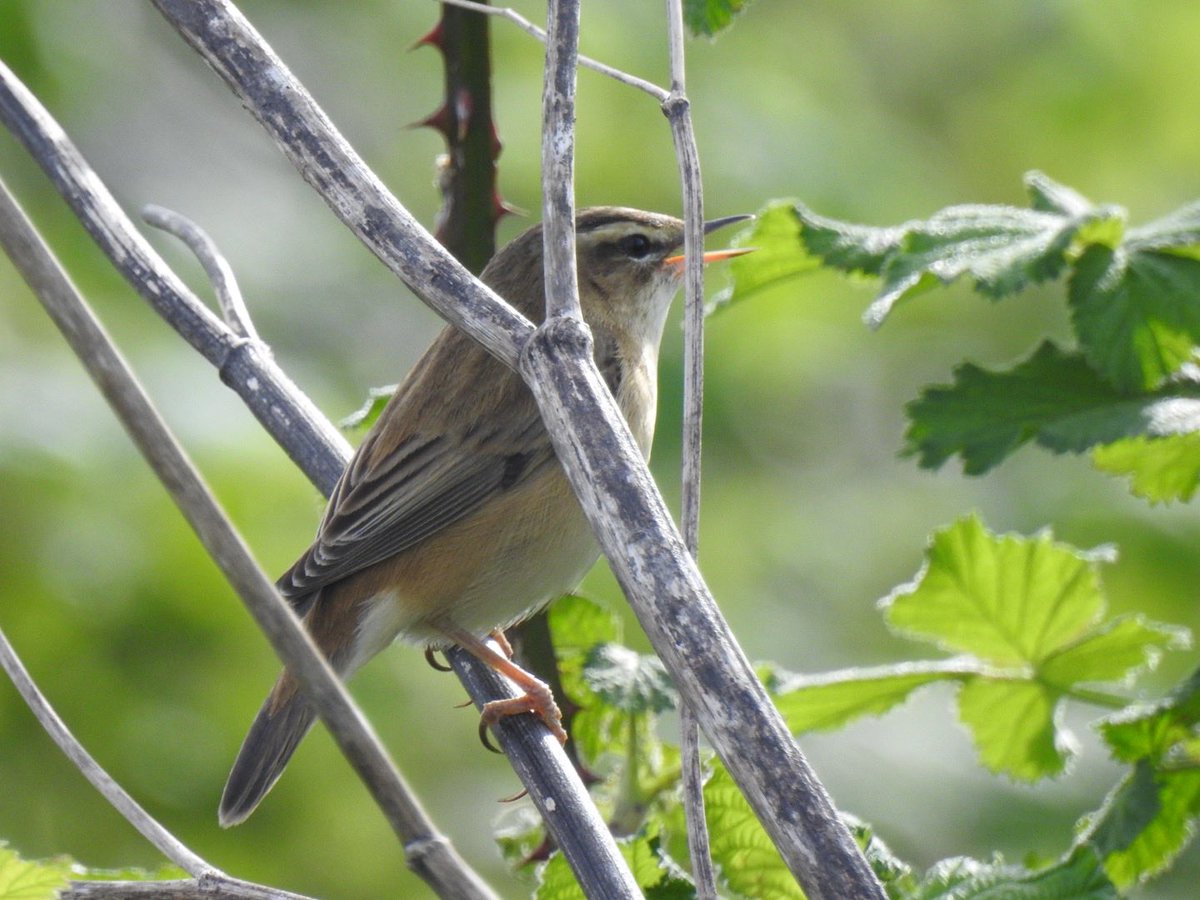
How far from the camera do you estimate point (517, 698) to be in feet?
8.43

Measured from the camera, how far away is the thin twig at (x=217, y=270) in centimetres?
269

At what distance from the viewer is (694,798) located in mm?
1674

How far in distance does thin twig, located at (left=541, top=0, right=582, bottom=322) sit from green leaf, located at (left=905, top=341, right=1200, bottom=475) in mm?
936

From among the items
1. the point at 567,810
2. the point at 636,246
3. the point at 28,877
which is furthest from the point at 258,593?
the point at 636,246

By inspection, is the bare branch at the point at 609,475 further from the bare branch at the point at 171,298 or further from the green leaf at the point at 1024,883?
the green leaf at the point at 1024,883

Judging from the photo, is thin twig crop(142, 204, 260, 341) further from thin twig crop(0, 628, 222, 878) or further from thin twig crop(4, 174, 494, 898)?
thin twig crop(4, 174, 494, 898)

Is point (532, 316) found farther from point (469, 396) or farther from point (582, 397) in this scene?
point (582, 397)

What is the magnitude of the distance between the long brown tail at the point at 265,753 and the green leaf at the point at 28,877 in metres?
1.12

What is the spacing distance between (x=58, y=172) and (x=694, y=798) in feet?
4.35

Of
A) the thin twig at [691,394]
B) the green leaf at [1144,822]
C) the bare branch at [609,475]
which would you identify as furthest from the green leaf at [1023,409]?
the bare branch at [609,475]

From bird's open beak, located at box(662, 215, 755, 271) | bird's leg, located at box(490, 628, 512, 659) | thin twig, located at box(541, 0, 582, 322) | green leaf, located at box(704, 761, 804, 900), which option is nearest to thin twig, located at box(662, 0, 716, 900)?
thin twig, located at box(541, 0, 582, 322)

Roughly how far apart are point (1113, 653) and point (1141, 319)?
0.56 m

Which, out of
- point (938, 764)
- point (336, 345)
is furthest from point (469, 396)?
point (938, 764)

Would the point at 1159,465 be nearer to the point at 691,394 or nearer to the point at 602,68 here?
the point at 691,394
